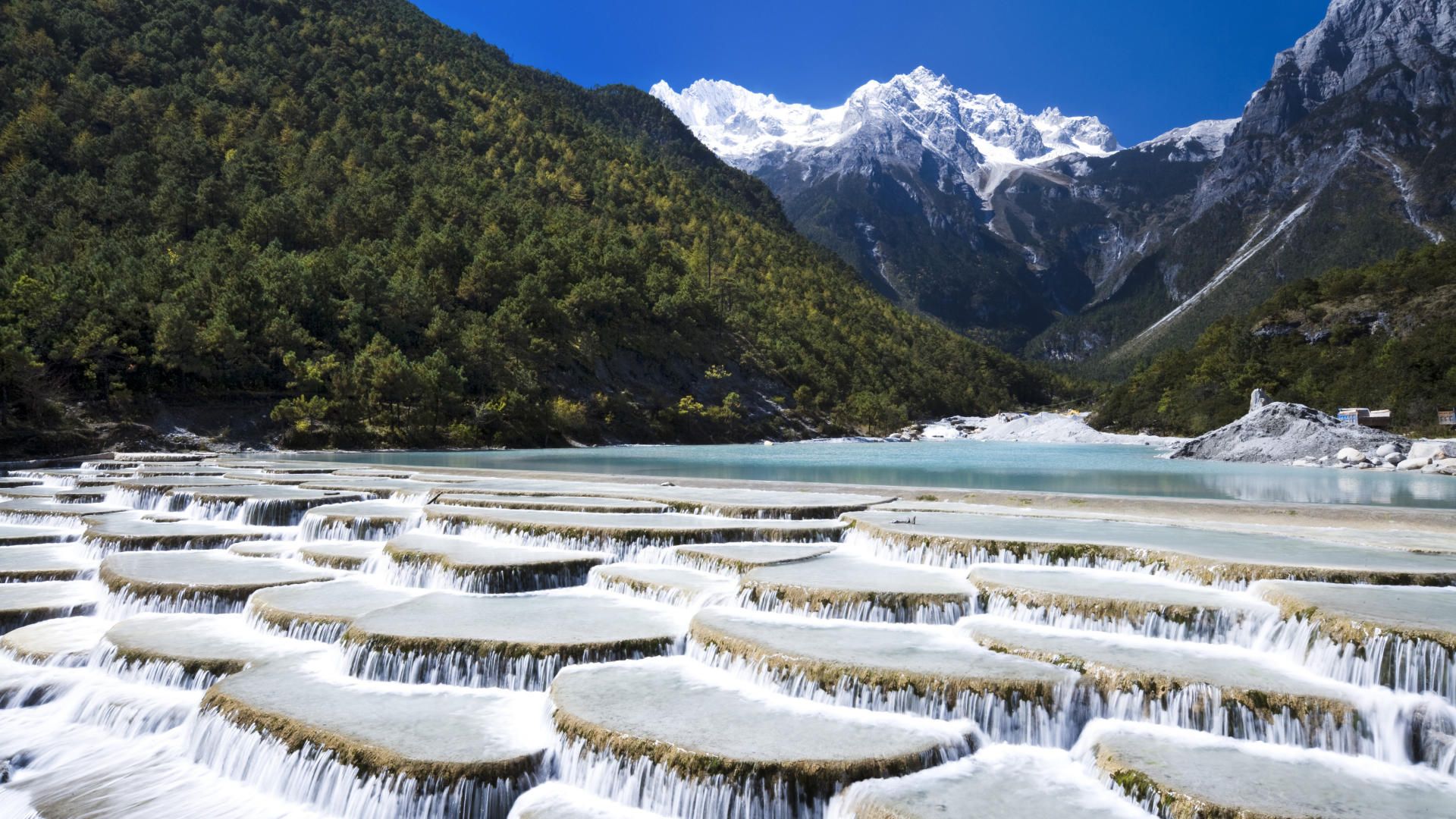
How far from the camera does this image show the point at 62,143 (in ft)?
250

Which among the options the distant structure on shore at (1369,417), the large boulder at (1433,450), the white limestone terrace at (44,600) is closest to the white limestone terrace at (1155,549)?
the white limestone terrace at (44,600)

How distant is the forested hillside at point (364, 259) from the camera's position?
49875 millimetres

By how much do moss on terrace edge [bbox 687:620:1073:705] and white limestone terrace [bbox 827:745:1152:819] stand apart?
662mm

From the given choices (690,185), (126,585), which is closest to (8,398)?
(126,585)

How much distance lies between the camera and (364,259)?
65.4m

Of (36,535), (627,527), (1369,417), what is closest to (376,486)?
(36,535)

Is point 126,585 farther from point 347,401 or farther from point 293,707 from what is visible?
point 347,401

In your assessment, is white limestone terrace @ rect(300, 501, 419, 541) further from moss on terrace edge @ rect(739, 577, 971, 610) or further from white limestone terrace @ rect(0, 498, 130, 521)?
moss on terrace edge @ rect(739, 577, 971, 610)

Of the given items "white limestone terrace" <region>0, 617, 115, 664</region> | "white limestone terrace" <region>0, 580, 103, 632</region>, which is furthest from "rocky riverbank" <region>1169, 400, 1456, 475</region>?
"white limestone terrace" <region>0, 580, 103, 632</region>

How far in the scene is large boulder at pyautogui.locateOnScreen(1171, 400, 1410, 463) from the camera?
40.3 meters

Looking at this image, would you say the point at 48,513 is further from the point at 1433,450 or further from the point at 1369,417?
the point at 1369,417

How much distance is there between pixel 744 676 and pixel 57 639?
951 centimetres

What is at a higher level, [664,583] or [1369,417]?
[1369,417]

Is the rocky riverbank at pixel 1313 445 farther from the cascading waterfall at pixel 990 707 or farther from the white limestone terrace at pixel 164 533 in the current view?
the white limestone terrace at pixel 164 533
